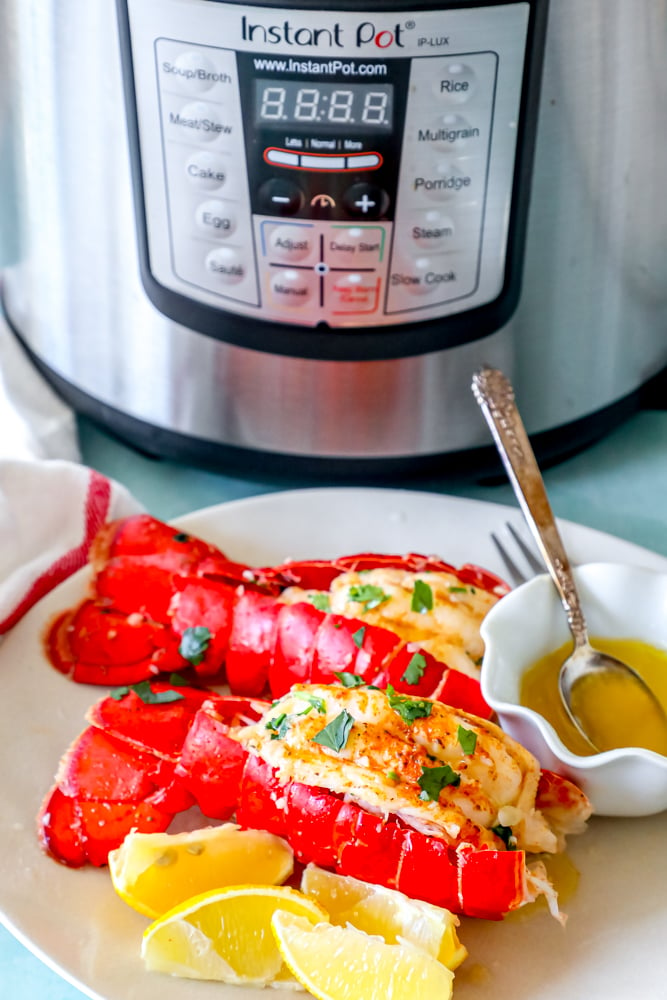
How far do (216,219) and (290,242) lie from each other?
2.8 inches

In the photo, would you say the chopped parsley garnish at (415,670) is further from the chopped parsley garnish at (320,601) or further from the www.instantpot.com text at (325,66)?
the www.instantpot.com text at (325,66)

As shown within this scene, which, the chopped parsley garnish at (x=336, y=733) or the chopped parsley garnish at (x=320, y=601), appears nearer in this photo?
the chopped parsley garnish at (x=336, y=733)

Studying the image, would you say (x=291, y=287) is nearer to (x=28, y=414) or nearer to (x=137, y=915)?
(x=28, y=414)

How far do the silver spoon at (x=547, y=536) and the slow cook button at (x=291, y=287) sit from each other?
0.63 ft

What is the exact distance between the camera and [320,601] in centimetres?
105

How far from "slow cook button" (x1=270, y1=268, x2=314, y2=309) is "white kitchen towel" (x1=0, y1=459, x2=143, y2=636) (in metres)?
0.27

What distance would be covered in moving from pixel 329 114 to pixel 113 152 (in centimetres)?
22

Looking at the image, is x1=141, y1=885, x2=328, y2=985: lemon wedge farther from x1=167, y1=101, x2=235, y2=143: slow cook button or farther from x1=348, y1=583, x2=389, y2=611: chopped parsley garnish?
x1=167, y1=101, x2=235, y2=143: slow cook button

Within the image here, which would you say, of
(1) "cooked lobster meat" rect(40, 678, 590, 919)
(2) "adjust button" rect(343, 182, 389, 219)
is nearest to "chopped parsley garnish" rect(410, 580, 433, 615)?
(1) "cooked lobster meat" rect(40, 678, 590, 919)

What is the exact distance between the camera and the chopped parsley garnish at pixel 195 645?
3.40 ft

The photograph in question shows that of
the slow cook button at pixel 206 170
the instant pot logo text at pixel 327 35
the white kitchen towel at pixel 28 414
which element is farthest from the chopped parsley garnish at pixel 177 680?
the instant pot logo text at pixel 327 35

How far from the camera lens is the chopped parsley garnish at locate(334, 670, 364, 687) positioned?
0.95m

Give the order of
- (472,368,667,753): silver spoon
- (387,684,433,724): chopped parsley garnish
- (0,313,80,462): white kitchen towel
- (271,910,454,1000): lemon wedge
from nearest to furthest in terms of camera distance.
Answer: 1. (271,910,454,1000): lemon wedge
2. (387,684,433,724): chopped parsley garnish
3. (472,368,667,753): silver spoon
4. (0,313,80,462): white kitchen towel

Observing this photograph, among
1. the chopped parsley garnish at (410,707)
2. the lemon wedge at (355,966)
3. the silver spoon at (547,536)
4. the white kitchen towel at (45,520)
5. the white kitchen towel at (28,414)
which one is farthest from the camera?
the white kitchen towel at (28,414)
